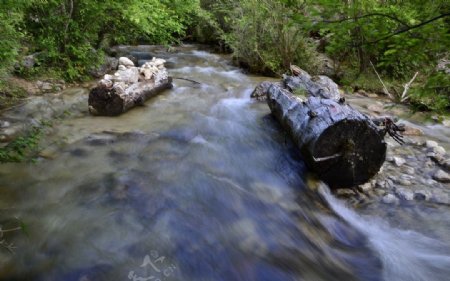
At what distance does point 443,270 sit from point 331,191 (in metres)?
1.47

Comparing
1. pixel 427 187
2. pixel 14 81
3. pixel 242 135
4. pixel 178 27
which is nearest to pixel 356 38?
pixel 427 187

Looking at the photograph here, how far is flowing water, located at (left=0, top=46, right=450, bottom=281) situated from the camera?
9.74ft

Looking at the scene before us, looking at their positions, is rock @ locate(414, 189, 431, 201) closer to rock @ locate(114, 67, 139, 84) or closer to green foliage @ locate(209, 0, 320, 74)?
rock @ locate(114, 67, 139, 84)

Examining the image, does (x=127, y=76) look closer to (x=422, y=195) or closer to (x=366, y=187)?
(x=366, y=187)

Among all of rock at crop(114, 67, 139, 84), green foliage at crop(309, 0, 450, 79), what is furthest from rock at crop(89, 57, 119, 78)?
green foliage at crop(309, 0, 450, 79)

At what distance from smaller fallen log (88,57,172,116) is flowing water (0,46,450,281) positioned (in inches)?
28.3

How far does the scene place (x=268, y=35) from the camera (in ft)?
32.3

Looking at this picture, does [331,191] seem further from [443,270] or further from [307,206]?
[443,270]

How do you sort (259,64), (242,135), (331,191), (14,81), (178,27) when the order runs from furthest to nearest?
(259,64)
(178,27)
(14,81)
(242,135)
(331,191)

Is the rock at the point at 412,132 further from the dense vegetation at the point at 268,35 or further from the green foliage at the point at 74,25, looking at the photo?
the green foliage at the point at 74,25

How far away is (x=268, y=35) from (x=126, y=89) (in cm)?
509

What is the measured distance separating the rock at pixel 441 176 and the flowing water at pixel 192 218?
73cm

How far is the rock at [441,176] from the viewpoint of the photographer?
470 centimetres

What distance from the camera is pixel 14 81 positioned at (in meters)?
6.76
